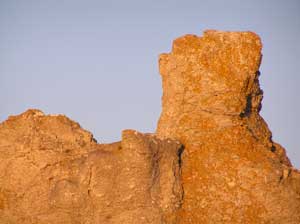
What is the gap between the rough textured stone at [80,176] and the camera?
749 inches

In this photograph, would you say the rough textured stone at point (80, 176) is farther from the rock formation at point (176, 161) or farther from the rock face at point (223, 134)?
the rock face at point (223, 134)

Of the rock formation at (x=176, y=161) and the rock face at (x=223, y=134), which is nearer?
the rock formation at (x=176, y=161)

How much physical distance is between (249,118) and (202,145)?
1.77 metres

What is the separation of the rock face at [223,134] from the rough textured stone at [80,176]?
67 cm

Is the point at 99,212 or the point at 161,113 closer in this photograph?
the point at 99,212

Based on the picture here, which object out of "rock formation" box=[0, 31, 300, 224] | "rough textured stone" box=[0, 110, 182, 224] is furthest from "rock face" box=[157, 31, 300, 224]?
"rough textured stone" box=[0, 110, 182, 224]

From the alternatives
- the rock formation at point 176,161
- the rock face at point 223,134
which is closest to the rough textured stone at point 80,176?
the rock formation at point 176,161

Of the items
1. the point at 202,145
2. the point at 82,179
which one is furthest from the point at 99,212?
the point at 202,145

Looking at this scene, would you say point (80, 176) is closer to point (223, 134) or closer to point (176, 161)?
point (176, 161)

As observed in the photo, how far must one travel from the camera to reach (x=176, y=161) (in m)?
19.9

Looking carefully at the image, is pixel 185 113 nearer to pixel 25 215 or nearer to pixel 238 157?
pixel 238 157

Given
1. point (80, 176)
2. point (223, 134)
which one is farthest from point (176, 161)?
point (80, 176)

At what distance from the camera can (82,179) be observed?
19.3 meters

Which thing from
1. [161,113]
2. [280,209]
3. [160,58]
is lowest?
[280,209]
